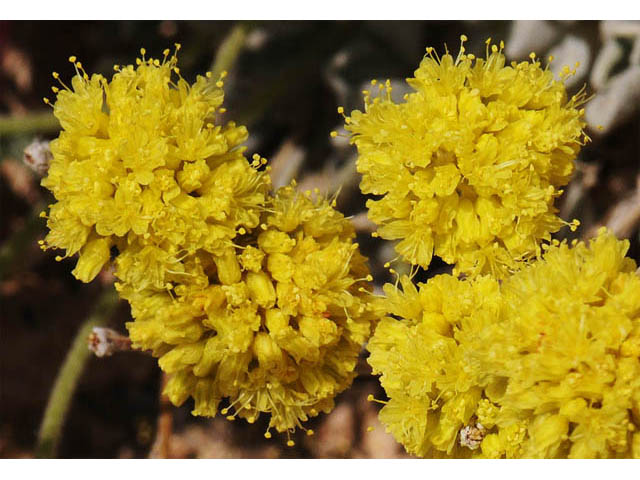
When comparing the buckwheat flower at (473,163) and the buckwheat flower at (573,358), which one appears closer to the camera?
the buckwheat flower at (573,358)

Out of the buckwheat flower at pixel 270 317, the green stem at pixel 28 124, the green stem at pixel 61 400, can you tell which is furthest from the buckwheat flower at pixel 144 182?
the green stem at pixel 28 124

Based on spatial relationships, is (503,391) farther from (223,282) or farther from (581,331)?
(223,282)

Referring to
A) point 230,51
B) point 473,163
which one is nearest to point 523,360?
point 473,163

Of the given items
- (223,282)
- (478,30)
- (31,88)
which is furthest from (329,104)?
(223,282)

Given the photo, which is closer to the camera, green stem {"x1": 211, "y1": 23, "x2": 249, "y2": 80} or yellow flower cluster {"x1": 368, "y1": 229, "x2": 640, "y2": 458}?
yellow flower cluster {"x1": 368, "y1": 229, "x2": 640, "y2": 458}

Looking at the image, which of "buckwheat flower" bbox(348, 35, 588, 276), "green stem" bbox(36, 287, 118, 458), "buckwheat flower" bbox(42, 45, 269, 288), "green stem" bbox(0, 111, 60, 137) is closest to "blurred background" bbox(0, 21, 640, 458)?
"green stem" bbox(0, 111, 60, 137)

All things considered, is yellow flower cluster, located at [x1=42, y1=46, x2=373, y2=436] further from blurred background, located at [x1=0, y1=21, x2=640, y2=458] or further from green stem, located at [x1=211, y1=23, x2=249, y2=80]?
green stem, located at [x1=211, y1=23, x2=249, y2=80]

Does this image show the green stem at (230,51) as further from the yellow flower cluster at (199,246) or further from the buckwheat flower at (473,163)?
the buckwheat flower at (473,163)
